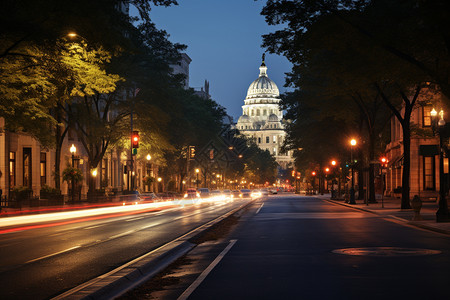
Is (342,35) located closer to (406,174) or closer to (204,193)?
(406,174)

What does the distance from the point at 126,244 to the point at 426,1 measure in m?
11.8

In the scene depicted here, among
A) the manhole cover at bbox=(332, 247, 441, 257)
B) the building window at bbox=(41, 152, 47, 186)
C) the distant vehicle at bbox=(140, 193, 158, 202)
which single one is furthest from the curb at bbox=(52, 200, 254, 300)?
the building window at bbox=(41, 152, 47, 186)

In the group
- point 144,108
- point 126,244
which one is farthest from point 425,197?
point 126,244

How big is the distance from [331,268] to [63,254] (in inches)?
283

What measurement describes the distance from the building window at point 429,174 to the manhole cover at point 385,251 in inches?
1729

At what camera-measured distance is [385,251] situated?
16.6 metres

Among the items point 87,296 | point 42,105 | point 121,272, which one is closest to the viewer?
point 87,296

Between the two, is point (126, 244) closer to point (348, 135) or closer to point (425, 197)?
point (425, 197)

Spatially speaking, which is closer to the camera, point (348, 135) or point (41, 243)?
point (41, 243)

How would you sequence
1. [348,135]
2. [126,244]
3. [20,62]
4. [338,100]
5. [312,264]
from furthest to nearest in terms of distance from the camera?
1. [348,135]
2. [338,100]
3. [20,62]
4. [126,244]
5. [312,264]

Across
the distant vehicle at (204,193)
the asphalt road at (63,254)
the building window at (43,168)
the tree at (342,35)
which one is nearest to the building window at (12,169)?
the building window at (43,168)

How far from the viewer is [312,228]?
2589 cm

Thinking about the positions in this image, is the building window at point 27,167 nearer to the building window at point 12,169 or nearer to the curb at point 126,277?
the building window at point 12,169

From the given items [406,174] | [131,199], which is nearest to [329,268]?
[406,174]
